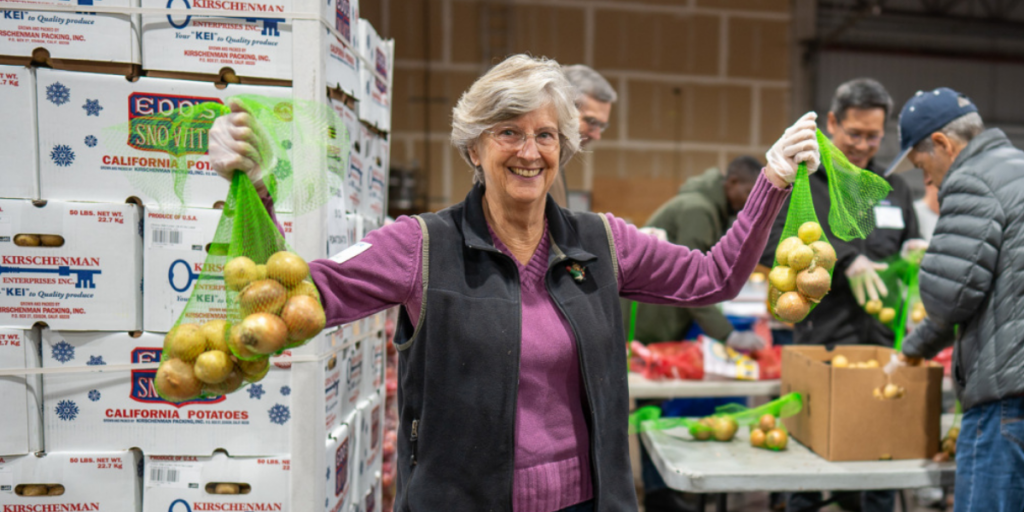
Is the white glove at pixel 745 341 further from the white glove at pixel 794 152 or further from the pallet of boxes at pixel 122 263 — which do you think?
the pallet of boxes at pixel 122 263

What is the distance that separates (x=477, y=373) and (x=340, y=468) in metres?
0.86

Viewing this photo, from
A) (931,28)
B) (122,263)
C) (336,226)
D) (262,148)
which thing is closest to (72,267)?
(122,263)

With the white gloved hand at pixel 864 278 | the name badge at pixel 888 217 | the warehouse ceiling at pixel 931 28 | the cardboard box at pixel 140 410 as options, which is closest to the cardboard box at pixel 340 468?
the cardboard box at pixel 140 410

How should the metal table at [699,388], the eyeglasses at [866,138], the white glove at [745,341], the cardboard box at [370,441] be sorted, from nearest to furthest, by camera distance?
the cardboard box at [370,441]
the eyeglasses at [866,138]
the metal table at [699,388]
the white glove at [745,341]

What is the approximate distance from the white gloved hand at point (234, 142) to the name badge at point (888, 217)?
2723mm

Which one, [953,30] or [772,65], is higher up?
[953,30]

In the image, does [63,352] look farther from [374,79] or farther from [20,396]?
[374,79]

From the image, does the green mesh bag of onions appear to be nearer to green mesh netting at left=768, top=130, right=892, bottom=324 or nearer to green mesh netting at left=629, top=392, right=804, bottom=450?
green mesh netting at left=768, top=130, right=892, bottom=324

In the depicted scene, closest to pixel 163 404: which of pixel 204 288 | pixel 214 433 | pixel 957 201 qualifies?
pixel 214 433

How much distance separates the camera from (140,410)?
167cm

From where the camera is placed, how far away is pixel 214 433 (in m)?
1.69

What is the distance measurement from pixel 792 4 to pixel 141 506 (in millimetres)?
10342

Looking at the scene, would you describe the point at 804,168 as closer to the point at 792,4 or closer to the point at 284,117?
the point at 284,117

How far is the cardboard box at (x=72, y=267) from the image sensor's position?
1594 millimetres
